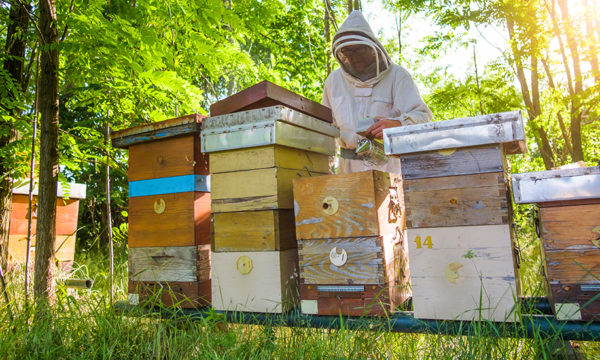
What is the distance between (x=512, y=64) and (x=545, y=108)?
2.30 feet

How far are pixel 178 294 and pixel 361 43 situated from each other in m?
1.91

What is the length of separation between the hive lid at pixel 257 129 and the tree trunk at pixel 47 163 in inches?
39.7

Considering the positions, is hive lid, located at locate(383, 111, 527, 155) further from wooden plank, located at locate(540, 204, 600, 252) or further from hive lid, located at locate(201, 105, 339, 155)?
hive lid, located at locate(201, 105, 339, 155)

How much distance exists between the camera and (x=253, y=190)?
78.6 inches

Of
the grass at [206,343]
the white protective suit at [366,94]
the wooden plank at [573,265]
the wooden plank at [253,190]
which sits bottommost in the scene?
the grass at [206,343]

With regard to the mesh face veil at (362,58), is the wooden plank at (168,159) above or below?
below

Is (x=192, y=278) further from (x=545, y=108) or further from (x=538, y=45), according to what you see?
(x=545, y=108)

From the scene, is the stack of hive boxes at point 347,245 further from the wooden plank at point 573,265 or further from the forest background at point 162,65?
the forest background at point 162,65

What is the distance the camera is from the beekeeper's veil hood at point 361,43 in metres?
2.72

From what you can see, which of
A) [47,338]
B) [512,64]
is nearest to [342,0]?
[512,64]

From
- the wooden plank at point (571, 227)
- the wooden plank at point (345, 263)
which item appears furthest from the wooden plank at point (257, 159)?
the wooden plank at point (571, 227)

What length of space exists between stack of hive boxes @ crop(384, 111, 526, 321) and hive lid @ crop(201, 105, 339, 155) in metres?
0.53

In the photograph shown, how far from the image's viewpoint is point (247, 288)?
197 centimetres

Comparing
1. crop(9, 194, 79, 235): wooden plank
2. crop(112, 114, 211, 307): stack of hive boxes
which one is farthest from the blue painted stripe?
crop(9, 194, 79, 235): wooden plank
